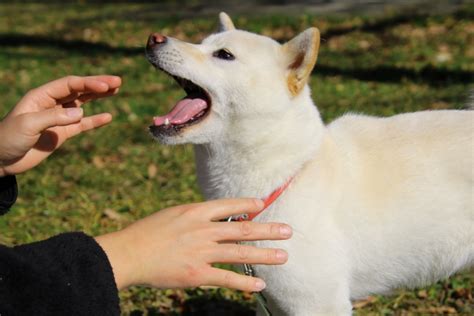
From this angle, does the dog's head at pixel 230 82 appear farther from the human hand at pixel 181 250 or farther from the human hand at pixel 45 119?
the human hand at pixel 181 250

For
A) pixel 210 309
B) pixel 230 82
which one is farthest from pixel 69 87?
pixel 210 309

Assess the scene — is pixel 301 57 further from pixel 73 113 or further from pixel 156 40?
pixel 73 113

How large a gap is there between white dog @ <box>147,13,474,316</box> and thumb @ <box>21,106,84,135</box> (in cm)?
72

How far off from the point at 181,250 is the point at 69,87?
831 mm

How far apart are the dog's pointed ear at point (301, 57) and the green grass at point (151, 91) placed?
918 mm

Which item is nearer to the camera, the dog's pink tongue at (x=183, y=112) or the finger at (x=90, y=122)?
the finger at (x=90, y=122)

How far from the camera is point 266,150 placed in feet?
8.52

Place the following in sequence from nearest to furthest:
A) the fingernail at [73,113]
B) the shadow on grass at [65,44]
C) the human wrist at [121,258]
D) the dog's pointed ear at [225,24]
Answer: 1. the human wrist at [121,258]
2. the fingernail at [73,113]
3. the dog's pointed ear at [225,24]
4. the shadow on grass at [65,44]

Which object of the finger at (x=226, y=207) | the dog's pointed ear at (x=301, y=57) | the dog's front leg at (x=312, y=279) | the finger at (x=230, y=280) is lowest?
the dog's front leg at (x=312, y=279)

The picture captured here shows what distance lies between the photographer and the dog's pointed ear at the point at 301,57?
8.30 feet

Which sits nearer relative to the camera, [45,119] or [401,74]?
[45,119]

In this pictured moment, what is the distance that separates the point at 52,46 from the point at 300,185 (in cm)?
874

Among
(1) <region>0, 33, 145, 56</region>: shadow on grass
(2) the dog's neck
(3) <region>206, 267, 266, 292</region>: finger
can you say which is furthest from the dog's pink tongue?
(1) <region>0, 33, 145, 56</region>: shadow on grass

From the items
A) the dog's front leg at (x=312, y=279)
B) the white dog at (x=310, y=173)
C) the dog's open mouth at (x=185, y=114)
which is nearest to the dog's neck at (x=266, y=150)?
the white dog at (x=310, y=173)
